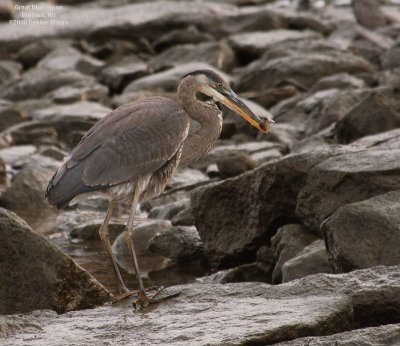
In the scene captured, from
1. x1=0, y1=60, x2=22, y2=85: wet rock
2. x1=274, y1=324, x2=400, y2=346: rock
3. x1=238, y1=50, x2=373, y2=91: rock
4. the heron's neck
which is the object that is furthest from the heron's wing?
x1=0, y1=60, x2=22, y2=85: wet rock

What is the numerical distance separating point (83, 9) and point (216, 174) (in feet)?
49.8

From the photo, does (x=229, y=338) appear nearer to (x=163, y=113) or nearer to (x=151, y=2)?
(x=163, y=113)

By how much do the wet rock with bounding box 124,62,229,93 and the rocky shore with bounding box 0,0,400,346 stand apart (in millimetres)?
54

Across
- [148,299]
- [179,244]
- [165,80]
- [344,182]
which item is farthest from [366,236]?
[165,80]

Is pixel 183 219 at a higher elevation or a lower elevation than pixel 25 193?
higher

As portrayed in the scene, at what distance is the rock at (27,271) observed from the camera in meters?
5.98

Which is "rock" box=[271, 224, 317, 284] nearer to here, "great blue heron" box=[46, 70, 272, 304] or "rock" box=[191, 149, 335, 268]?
"rock" box=[191, 149, 335, 268]

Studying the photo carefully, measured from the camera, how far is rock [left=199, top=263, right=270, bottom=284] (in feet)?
25.1

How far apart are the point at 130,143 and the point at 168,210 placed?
134 inches

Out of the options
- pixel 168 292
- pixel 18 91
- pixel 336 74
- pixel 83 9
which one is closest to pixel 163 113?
pixel 168 292

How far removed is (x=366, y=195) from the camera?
23.5 ft

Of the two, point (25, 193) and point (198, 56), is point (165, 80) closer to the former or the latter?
point (198, 56)

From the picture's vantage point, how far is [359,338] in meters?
4.46

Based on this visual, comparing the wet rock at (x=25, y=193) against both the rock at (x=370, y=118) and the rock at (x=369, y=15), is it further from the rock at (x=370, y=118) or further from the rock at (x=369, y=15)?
the rock at (x=369, y=15)
